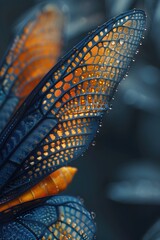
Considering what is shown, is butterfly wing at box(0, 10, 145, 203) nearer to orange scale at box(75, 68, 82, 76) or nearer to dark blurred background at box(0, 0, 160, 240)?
orange scale at box(75, 68, 82, 76)

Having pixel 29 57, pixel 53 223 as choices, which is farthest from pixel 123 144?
pixel 53 223

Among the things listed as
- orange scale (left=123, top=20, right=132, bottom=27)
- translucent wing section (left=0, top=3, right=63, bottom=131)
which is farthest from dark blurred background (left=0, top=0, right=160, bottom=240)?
orange scale (left=123, top=20, right=132, bottom=27)

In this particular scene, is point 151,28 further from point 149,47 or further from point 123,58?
point 123,58

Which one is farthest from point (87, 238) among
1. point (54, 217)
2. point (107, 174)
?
point (107, 174)

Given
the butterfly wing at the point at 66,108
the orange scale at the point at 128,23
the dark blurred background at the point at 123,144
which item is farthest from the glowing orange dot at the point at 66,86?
the dark blurred background at the point at 123,144

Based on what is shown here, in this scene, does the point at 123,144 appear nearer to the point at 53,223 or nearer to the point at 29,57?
the point at 29,57

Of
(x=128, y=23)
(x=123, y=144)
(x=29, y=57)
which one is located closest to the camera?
(x=128, y=23)
